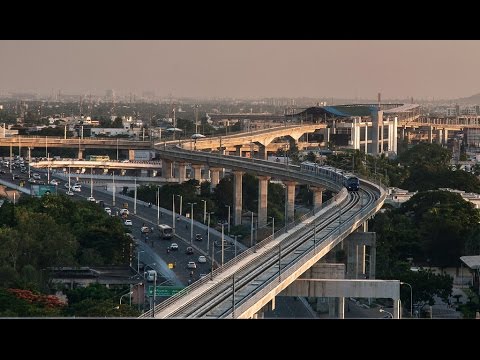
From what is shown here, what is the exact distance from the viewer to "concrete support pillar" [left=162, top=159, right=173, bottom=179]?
33.0 meters

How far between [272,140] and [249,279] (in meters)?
33.4

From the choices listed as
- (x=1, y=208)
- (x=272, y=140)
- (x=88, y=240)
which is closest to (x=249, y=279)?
(x=88, y=240)

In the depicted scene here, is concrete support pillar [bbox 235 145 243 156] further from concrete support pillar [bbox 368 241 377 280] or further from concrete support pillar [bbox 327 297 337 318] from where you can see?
concrete support pillar [bbox 327 297 337 318]

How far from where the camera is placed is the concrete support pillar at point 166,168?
108ft

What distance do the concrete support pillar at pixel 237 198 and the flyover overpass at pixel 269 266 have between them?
2776mm

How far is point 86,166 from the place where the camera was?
36531 millimetres

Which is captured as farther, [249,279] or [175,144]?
[175,144]

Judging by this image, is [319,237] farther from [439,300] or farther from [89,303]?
[89,303]

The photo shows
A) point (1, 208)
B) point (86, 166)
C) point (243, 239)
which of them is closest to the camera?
point (1, 208)

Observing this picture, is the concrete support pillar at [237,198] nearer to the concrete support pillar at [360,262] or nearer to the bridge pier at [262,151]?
the concrete support pillar at [360,262]

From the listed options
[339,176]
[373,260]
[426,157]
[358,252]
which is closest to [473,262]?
[373,260]

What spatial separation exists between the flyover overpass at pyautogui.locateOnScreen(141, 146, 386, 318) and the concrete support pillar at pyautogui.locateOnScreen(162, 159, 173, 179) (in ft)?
36.9

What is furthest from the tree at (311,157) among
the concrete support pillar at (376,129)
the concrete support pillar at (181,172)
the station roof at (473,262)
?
the station roof at (473,262)

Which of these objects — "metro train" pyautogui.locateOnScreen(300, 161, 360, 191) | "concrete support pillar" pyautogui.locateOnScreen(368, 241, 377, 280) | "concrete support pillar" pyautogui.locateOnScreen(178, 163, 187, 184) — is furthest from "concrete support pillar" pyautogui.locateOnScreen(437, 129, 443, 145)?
"concrete support pillar" pyautogui.locateOnScreen(368, 241, 377, 280)
